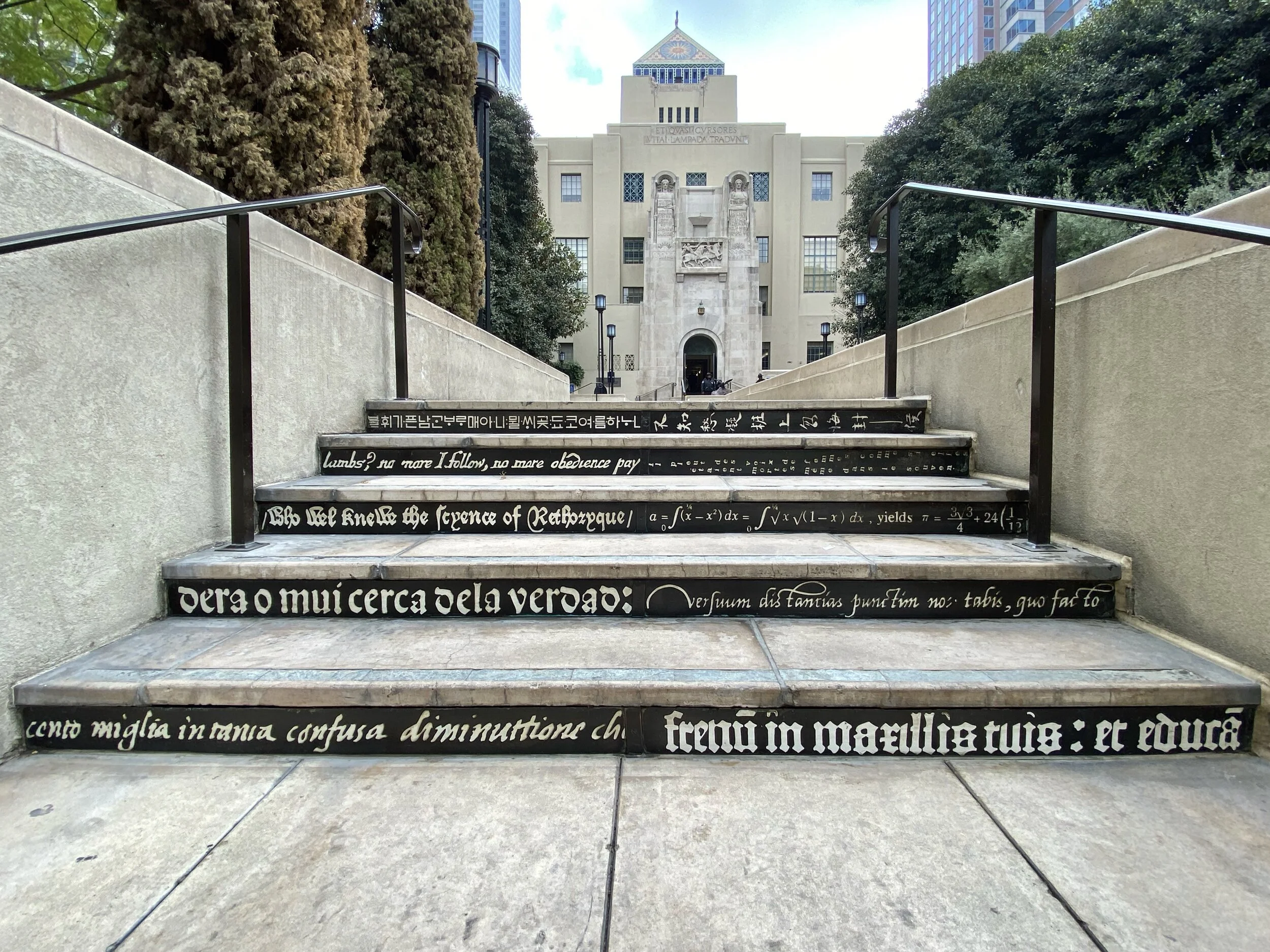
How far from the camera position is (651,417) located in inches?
152

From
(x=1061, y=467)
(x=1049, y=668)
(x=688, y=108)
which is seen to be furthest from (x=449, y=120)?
(x=688, y=108)

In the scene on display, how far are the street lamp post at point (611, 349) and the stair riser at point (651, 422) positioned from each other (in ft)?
64.7

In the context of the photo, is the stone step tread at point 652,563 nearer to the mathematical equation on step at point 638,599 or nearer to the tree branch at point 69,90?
the mathematical equation on step at point 638,599

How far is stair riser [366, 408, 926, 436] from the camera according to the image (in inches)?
148

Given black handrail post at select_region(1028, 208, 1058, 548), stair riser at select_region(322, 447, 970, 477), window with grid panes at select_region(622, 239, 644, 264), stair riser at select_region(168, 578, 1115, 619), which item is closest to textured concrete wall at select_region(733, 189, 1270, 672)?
black handrail post at select_region(1028, 208, 1058, 548)

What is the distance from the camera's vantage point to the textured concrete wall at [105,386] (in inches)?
66.0

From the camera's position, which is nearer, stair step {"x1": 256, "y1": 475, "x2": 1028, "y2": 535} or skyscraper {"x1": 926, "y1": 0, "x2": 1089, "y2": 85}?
stair step {"x1": 256, "y1": 475, "x2": 1028, "y2": 535}

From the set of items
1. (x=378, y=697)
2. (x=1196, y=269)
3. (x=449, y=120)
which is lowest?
(x=378, y=697)

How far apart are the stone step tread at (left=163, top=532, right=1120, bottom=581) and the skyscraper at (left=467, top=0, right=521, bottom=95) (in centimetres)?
8420

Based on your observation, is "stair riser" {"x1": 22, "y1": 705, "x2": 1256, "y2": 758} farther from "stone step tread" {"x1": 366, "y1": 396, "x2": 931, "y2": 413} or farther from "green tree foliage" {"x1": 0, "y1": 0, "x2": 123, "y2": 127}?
"green tree foliage" {"x1": 0, "y1": 0, "x2": 123, "y2": 127}

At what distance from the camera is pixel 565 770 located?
1.58m

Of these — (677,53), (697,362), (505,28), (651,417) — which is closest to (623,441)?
(651,417)

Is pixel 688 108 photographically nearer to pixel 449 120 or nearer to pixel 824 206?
pixel 824 206

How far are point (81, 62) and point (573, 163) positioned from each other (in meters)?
26.3
